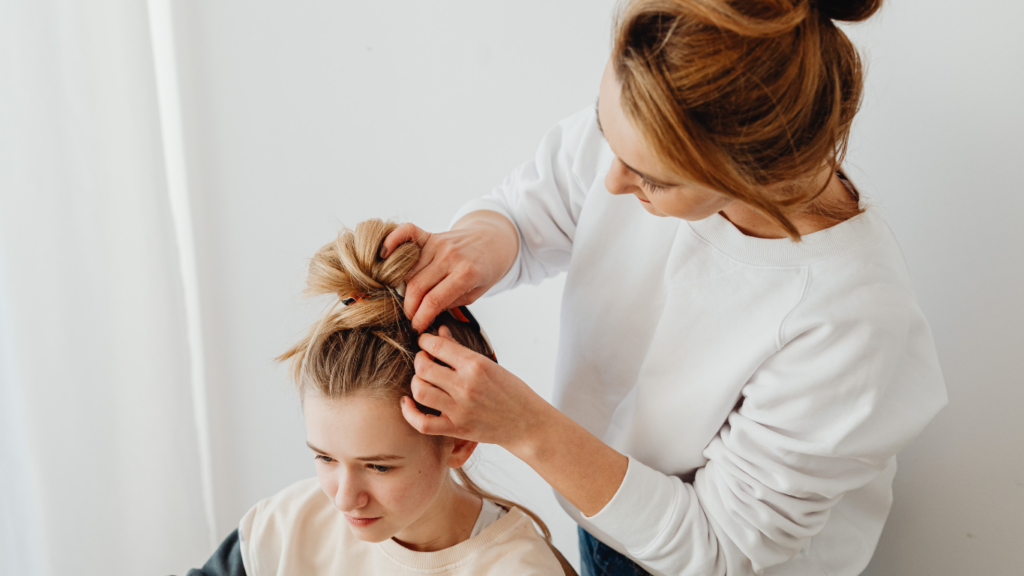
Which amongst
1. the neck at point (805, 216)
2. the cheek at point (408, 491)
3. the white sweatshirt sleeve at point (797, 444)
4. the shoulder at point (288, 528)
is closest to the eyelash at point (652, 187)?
the neck at point (805, 216)

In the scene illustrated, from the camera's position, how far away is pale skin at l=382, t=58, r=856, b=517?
72 cm

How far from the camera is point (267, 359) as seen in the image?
67.2 inches

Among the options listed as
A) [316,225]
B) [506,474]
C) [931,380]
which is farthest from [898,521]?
[316,225]

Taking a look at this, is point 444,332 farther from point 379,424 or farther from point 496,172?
point 496,172

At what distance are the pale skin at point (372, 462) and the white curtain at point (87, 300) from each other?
612 millimetres

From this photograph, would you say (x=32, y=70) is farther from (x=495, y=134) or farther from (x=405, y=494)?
(x=405, y=494)

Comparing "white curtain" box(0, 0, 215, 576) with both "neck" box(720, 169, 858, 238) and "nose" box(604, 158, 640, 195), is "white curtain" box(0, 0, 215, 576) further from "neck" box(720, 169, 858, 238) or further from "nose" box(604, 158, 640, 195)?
"neck" box(720, 169, 858, 238)

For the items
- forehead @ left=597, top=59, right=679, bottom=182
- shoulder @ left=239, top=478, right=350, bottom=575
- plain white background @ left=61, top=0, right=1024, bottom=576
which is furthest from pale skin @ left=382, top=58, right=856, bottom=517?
shoulder @ left=239, top=478, right=350, bottom=575

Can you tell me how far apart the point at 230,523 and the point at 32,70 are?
48.6 inches

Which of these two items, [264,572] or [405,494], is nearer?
[405,494]

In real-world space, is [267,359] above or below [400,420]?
below

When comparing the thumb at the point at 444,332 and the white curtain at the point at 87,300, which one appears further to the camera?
the white curtain at the point at 87,300

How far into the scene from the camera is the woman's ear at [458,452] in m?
1.00

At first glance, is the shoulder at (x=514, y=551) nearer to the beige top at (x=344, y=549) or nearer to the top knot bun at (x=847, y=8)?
the beige top at (x=344, y=549)
